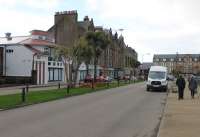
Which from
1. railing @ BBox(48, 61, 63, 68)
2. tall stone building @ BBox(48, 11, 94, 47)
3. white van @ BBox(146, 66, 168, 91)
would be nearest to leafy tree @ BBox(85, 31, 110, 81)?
railing @ BBox(48, 61, 63, 68)

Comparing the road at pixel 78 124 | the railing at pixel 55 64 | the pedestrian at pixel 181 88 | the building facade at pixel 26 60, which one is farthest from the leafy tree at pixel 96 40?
the road at pixel 78 124

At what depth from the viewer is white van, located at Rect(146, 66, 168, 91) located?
43531mm

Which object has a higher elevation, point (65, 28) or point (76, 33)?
point (65, 28)

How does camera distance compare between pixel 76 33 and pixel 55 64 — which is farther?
pixel 76 33

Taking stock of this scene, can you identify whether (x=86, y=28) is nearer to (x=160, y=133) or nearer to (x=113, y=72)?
(x=113, y=72)

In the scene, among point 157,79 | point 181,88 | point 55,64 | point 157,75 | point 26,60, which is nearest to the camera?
point 181,88

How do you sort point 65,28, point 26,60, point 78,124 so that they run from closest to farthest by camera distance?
point 78,124 < point 26,60 < point 65,28

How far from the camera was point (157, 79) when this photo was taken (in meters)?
43.8

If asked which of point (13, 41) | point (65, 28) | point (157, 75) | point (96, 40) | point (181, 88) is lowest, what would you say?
point (181, 88)

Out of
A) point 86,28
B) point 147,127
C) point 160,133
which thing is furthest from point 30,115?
point 86,28

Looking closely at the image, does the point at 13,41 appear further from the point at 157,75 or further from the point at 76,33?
the point at 157,75

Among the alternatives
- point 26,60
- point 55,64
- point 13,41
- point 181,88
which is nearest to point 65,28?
point 55,64

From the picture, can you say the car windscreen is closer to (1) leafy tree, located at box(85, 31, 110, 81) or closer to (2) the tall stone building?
(1) leafy tree, located at box(85, 31, 110, 81)

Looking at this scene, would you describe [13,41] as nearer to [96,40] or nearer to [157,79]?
[96,40]
